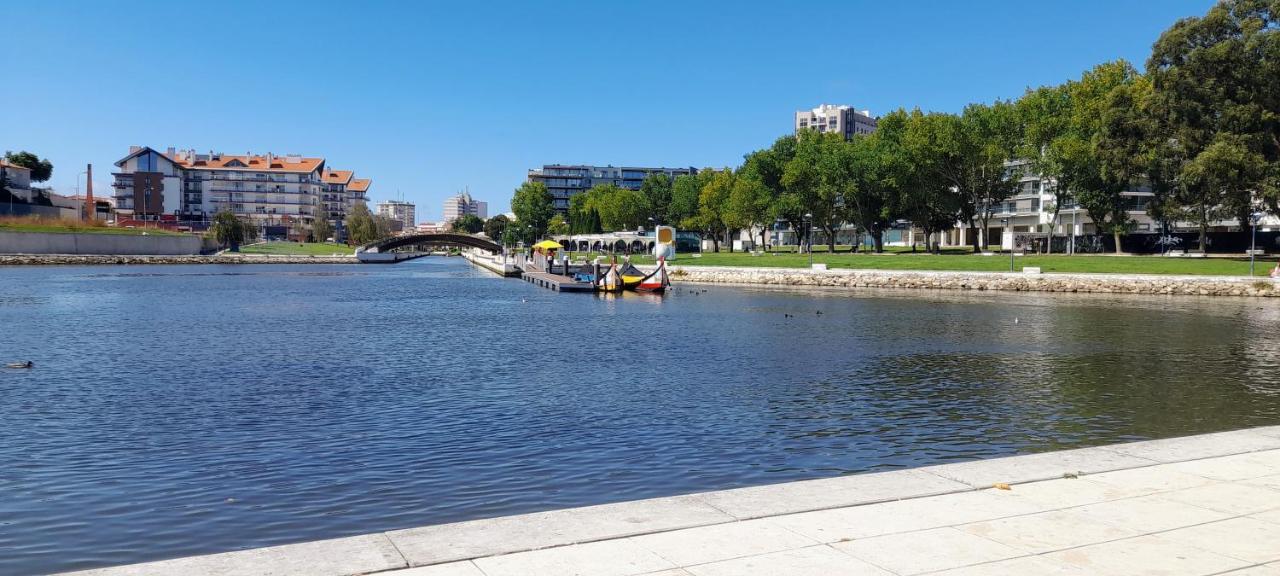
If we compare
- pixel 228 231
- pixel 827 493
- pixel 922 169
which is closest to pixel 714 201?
pixel 922 169

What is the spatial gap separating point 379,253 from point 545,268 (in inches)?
3643

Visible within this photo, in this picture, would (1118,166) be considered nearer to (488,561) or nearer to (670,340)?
(670,340)

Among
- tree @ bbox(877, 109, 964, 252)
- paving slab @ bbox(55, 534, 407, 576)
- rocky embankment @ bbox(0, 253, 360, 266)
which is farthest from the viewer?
rocky embankment @ bbox(0, 253, 360, 266)

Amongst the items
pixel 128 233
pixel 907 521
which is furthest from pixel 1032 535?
pixel 128 233

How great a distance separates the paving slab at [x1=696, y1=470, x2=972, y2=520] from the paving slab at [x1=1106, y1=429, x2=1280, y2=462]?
9.98ft

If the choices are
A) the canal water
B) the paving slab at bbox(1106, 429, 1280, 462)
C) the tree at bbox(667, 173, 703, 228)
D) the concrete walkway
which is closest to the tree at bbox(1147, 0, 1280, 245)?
the canal water

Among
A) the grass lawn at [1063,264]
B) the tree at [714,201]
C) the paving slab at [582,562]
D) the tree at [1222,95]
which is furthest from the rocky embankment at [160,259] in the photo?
the paving slab at [582,562]

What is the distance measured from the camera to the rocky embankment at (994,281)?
188ft

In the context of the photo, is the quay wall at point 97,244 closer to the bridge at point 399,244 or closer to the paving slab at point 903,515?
the bridge at point 399,244

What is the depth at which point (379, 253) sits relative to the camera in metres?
174

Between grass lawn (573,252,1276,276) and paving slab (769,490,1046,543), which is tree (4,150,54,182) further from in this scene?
paving slab (769,490,1046,543)

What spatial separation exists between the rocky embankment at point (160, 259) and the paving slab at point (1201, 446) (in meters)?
134

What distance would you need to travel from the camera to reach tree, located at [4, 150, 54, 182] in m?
149

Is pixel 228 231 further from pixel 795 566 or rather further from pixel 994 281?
pixel 795 566
